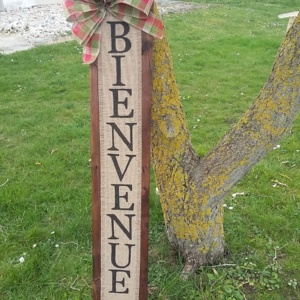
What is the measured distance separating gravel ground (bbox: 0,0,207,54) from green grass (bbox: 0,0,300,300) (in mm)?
2434

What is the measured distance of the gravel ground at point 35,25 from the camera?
10875 mm

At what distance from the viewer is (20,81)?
25.2 feet

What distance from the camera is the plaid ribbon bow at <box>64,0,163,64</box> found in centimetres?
209

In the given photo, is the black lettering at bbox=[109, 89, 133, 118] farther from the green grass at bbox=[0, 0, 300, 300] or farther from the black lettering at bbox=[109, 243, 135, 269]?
the green grass at bbox=[0, 0, 300, 300]

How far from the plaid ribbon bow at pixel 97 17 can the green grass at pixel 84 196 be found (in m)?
1.67

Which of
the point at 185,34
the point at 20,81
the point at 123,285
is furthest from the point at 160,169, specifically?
the point at 185,34

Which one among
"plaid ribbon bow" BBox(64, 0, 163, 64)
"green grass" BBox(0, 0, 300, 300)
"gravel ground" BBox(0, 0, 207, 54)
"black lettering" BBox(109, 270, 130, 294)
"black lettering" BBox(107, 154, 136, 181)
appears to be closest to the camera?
"plaid ribbon bow" BBox(64, 0, 163, 64)

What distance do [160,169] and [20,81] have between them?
5376 mm

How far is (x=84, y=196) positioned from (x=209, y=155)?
61.4 inches

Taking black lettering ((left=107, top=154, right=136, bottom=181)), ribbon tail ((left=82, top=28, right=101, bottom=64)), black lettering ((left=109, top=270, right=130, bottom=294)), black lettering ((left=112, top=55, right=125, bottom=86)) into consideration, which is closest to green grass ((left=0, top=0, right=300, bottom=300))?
black lettering ((left=109, top=270, right=130, bottom=294))

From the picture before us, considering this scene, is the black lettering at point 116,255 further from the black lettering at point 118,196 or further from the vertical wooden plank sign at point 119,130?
the black lettering at point 118,196

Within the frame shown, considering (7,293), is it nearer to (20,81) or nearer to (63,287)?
(63,287)

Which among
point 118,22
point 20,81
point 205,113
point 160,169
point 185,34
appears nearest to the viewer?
point 118,22

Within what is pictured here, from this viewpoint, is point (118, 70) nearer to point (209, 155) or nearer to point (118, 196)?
point (118, 196)
